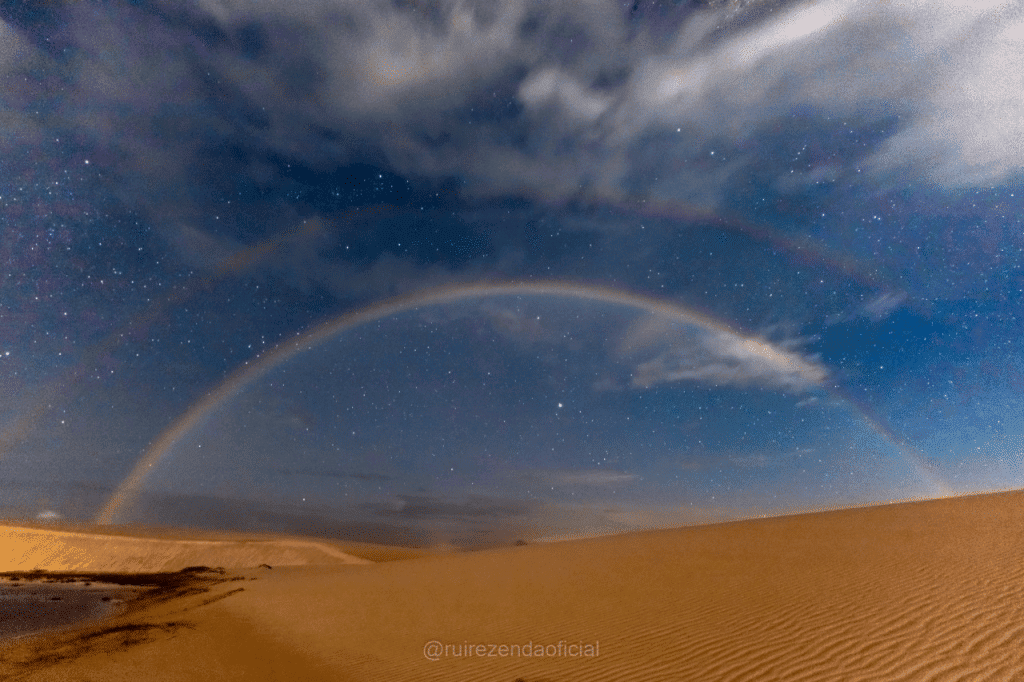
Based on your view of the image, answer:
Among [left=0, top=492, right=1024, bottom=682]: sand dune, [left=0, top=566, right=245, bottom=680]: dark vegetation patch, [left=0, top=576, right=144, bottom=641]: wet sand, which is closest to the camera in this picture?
[left=0, top=492, right=1024, bottom=682]: sand dune

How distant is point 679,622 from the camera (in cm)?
1210

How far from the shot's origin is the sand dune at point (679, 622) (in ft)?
28.7

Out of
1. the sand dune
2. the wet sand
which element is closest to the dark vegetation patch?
the sand dune

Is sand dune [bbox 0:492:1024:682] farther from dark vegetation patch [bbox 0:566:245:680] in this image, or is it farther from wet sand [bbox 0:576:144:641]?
wet sand [bbox 0:576:144:641]

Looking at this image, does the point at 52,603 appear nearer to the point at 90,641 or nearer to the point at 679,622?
the point at 90,641

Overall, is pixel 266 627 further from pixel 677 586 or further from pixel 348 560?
pixel 348 560

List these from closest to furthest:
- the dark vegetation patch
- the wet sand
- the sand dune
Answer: the sand dune
the dark vegetation patch
the wet sand

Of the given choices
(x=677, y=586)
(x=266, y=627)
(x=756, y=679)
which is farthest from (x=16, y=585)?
(x=756, y=679)

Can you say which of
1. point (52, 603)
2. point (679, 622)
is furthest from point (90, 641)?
point (679, 622)

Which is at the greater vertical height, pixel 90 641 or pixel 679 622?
pixel 679 622

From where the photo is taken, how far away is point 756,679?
8.23 meters

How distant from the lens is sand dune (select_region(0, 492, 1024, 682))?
8734 millimetres

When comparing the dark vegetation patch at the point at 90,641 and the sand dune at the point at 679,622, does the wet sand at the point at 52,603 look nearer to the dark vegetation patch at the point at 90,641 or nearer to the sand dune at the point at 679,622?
the dark vegetation patch at the point at 90,641

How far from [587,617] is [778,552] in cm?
805
